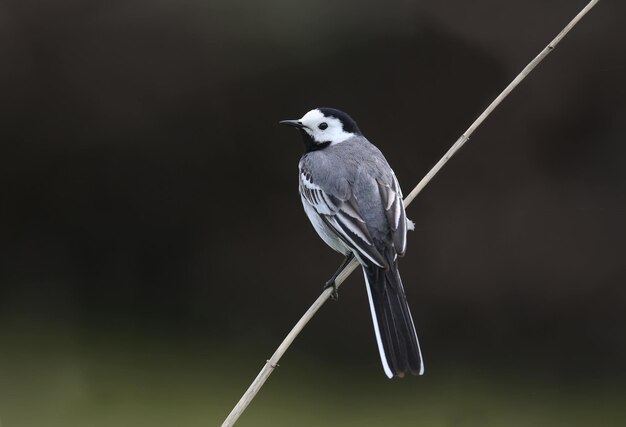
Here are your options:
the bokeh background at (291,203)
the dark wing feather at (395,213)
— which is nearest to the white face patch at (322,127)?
the dark wing feather at (395,213)

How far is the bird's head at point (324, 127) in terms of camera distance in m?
3.66

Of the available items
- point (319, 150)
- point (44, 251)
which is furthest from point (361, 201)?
point (44, 251)

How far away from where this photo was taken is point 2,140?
587 centimetres

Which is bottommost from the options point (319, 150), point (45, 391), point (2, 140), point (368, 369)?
point (45, 391)

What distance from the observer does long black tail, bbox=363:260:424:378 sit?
2.68 metres

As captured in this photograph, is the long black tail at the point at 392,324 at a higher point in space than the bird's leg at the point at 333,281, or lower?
higher

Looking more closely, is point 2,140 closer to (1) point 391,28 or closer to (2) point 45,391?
(2) point 45,391

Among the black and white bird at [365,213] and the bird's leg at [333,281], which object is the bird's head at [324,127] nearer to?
the black and white bird at [365,213]

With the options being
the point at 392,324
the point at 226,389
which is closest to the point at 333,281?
the point at 392,324

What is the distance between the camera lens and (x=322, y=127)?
3.68 meters

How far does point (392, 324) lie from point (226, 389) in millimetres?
2838

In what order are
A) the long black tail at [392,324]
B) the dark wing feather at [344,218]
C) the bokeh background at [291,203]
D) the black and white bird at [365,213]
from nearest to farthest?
the long black tail at [392,324], the black and white bird at [365,213], the dark wing feather at [344,218], the bokeh background at [291,203]

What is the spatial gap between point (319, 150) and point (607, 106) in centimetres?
254

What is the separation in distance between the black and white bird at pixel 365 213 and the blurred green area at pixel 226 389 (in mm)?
2023
